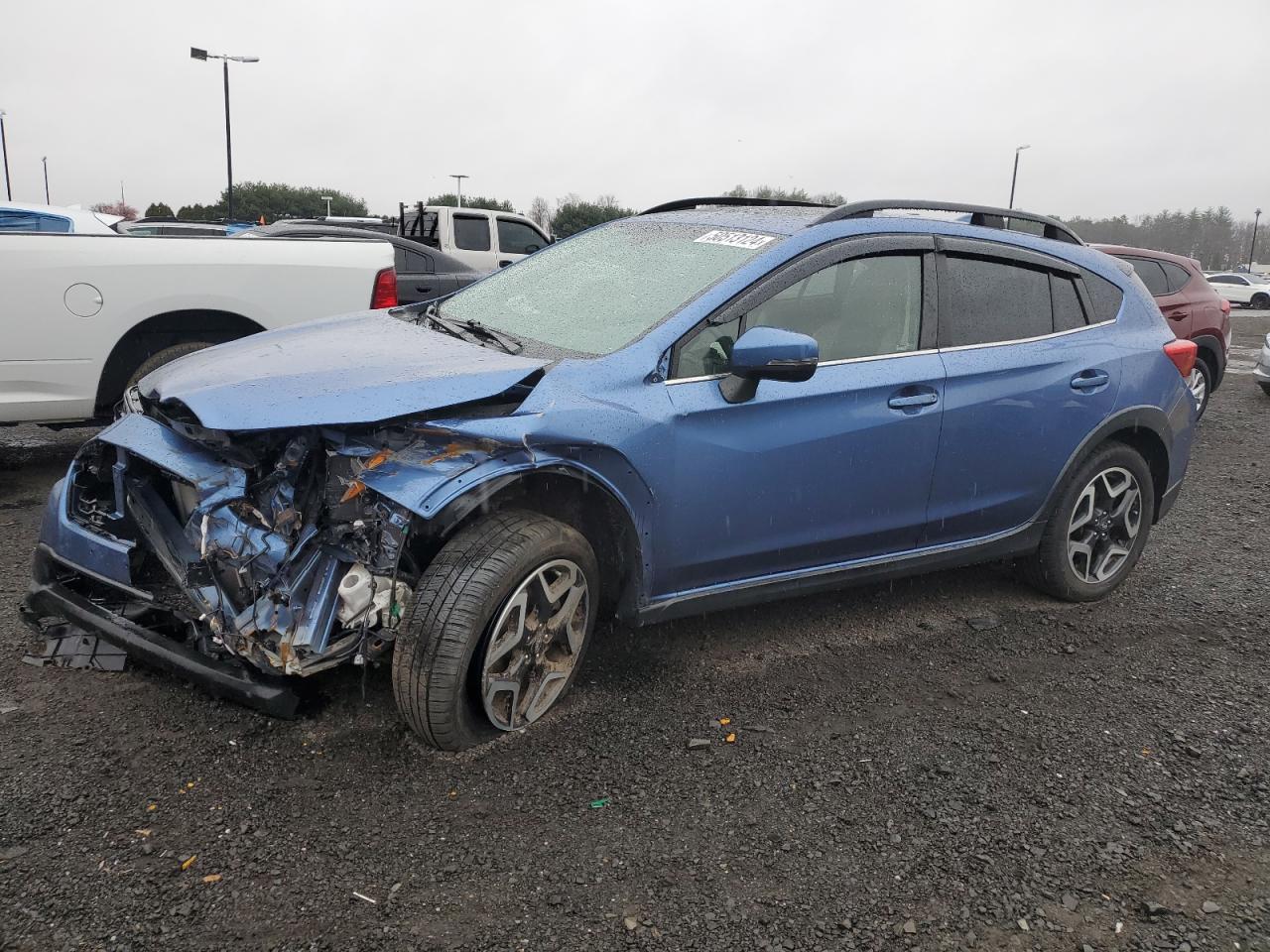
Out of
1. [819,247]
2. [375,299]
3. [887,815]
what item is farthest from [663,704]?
[375,299]

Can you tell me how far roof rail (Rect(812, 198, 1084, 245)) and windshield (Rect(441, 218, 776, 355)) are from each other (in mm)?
439

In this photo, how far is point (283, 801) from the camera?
2.58 metres

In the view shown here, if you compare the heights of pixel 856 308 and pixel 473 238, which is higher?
pixel 473 238

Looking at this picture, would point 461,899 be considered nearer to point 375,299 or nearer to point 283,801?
point 283,801

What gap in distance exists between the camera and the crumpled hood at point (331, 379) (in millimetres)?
2670

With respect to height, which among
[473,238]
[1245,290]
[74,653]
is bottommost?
[74,653]

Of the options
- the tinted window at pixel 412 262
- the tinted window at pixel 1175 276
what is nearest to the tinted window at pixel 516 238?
the tinted window at pixel 412 262

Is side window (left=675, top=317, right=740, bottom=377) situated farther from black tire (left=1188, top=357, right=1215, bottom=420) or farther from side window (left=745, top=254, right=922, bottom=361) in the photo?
black tire (left=1188, top=357, right=1215, bottom=420)

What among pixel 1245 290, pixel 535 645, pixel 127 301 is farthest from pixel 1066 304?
pixel 1245 290

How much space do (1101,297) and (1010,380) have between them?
83 centimetres

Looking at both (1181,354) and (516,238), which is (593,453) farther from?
(516,238)

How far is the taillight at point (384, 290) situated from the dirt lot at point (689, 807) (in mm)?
2637

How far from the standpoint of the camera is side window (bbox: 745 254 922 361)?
10.8 ft

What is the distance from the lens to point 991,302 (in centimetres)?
382
